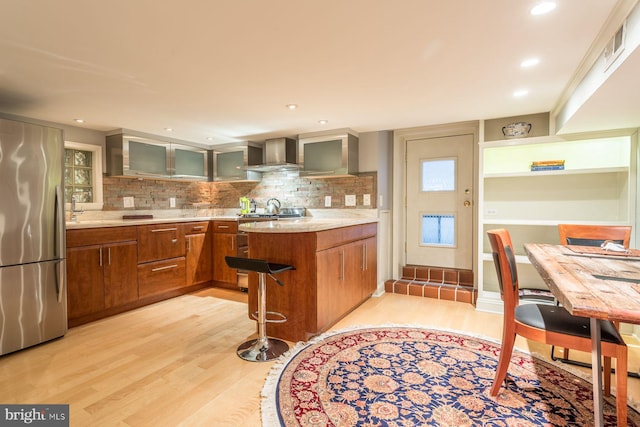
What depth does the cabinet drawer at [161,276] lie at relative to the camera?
3.60 meters

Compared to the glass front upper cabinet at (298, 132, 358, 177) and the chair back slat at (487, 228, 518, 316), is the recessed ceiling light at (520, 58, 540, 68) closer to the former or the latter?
the chair back slat at (487, 228, 518, 316)

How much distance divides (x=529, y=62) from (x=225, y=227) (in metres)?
3.63

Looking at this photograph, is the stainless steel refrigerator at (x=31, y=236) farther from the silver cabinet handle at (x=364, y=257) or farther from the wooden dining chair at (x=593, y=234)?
the wooden dining chair at (x=593, y=234)

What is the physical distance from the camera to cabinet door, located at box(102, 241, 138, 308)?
327 centimetres

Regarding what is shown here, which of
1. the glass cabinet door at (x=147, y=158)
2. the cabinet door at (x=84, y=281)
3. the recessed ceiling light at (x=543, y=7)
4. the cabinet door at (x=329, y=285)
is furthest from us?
the glass cabinet door at (x=147, y=158)

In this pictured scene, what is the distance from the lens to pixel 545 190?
3.43 m

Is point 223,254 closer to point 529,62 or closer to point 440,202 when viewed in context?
point 440,202

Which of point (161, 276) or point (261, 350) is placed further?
point (161, 276)

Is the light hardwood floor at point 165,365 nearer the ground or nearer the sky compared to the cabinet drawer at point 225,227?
nearer the ground

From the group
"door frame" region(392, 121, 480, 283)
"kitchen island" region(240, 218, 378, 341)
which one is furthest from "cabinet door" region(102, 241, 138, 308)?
"door frame" region(392, 121, 480, 283)

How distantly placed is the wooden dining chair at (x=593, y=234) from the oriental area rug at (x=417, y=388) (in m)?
0.51

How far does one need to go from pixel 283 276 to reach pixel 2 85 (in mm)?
2579

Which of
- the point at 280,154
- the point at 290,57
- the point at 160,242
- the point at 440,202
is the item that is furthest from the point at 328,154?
the point at 160,242

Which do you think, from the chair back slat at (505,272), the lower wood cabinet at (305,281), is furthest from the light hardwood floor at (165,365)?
the chair back slat at (505,272)
